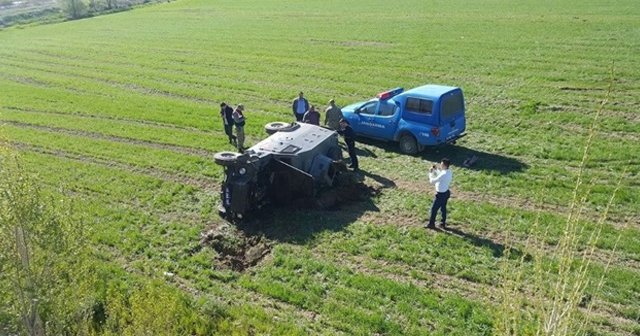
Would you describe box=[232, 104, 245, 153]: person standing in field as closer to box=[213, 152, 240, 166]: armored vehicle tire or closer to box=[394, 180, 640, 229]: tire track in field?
box=[213, 152, 240, 166]: armored vehicle tire

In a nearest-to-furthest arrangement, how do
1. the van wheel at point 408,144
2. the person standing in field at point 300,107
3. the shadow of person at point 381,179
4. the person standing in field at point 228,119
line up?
the shadow of person at point 381,179 < the van wheel at point 408,144 < the person standing in field at point 228,119 < the person standing in field at point 300,107

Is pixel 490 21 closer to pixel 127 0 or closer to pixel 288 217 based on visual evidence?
pixel 288 217

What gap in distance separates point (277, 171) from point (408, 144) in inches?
217

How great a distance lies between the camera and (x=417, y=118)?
1808cm

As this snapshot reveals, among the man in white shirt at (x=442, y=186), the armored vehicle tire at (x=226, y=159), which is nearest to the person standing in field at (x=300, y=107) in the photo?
the armored vehicle tire at (x=226, y=159)

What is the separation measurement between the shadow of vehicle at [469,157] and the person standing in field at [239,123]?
435cm

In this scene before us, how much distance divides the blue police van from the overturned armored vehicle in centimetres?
346

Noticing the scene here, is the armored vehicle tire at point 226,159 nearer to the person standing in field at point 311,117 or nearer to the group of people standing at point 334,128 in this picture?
the group of people standing at point 334,128

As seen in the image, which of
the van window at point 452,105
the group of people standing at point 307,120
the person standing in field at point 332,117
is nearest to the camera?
the group of people standing at point 307,120

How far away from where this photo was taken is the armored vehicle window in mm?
18823

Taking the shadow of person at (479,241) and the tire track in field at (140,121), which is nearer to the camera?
the shadow of person at (479,241)

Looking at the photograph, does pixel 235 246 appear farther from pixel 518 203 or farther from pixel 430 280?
pixel 518 203

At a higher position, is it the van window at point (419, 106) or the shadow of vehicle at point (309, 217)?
the van window at point (419, 106)

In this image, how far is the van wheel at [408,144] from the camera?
18.2 metres
